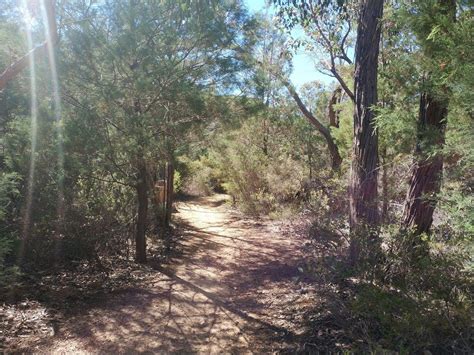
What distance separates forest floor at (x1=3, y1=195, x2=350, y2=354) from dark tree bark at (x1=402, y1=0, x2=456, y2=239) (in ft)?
5.48

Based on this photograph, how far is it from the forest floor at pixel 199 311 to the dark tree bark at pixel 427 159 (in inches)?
65.7

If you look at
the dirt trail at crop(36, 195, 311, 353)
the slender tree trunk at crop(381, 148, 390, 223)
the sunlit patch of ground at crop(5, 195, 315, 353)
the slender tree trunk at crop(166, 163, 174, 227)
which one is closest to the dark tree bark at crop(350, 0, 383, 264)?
the slender tree trunk at crop(381, 148, 390, 223)

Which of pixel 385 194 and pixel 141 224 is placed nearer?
pixel 385 194

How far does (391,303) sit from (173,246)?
6.77 metres

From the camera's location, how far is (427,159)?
4.28m

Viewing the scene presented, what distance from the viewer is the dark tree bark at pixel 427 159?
13.2 ft

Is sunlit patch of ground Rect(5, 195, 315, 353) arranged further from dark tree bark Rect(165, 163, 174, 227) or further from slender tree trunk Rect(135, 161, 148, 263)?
dark tree bark Rect(165, 163, 174, 227)

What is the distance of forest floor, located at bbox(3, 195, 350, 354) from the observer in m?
4.51

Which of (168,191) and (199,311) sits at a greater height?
(168,191)

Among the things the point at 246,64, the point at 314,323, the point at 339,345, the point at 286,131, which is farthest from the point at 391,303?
the point at 286,131

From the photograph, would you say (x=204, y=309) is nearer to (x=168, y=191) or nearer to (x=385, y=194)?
(x=385, y=194)

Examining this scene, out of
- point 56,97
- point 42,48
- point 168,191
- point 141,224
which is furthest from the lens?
point 168,191

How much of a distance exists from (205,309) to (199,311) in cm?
10

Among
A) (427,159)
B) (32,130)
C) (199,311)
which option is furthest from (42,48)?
(427,159)
